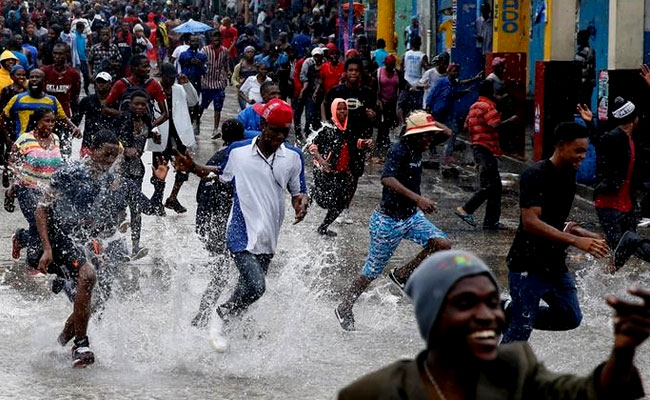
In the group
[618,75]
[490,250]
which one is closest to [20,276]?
[490,250]

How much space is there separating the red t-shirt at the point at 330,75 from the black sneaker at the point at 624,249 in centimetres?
1092

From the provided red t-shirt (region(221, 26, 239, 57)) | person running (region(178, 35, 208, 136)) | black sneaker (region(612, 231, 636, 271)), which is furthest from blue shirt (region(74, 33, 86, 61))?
black sneaker (region(612, 231, 636, 271))

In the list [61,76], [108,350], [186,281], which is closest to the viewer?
[108,350]

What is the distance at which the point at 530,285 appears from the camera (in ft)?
24.1

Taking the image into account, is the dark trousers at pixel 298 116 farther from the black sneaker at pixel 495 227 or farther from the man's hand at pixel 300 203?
→ the man's hand at pixel 300 203

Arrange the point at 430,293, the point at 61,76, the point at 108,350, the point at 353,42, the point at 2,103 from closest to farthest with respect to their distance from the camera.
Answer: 1. the point at 430,293
2. the point at 108,350
3. the point at 2,103
4. the point at 61,76
5. the point at 353,42

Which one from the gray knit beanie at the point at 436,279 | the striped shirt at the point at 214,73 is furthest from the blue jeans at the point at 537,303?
the striped shirt at the point at 214,73

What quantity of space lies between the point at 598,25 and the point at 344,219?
8.57 meters

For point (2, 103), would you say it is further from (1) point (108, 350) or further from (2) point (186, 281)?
(1) point (108, 350)

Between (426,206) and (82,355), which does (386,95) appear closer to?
(426,206)

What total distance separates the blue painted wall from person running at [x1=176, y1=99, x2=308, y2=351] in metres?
12.8

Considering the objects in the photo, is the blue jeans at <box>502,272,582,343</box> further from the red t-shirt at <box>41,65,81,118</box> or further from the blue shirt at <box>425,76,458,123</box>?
the blue shirt at <box>425,76,458,123</box>

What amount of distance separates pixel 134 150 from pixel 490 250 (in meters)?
3.30

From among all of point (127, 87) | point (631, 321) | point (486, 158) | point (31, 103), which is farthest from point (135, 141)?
point (631, 321)
